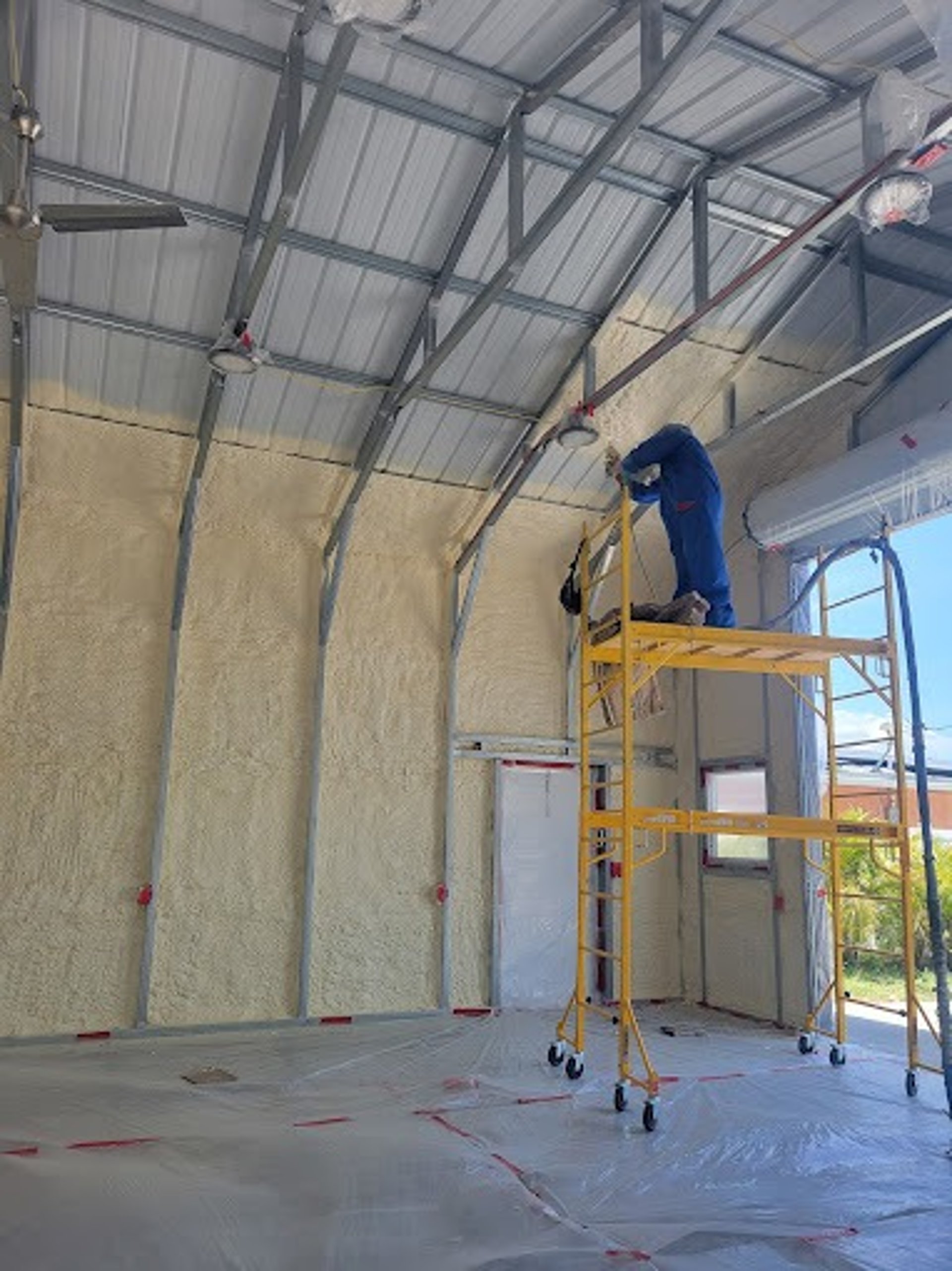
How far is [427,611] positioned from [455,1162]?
5.28 meters

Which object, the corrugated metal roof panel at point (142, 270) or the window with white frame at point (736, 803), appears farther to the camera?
the window with white frame at point (736, 803)

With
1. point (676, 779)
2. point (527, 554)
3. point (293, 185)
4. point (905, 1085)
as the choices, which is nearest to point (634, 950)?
point (676, 779)

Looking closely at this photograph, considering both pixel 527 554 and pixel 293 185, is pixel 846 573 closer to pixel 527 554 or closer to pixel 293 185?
pixel 527 554

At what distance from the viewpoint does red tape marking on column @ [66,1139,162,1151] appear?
4629mm

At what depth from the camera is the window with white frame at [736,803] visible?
8.86 m

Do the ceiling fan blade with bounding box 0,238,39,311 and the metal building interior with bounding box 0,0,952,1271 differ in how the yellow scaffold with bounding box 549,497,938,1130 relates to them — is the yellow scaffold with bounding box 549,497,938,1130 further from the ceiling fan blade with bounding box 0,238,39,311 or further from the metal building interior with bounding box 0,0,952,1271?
the ceiling fan blade with bounding box 0,238,39,311

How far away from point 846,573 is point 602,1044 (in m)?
4.28

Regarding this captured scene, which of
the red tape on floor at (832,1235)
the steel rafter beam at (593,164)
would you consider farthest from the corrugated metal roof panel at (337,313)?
the red tape on floor at (832,1235)

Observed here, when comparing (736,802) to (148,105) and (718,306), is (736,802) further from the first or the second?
(148,105)

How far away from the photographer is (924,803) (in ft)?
18.9

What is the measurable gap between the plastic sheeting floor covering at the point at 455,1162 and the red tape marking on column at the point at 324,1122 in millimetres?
32

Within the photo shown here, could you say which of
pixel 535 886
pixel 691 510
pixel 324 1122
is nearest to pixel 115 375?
pixel 691 510

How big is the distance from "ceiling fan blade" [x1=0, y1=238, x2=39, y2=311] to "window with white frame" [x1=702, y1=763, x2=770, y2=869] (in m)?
7.13

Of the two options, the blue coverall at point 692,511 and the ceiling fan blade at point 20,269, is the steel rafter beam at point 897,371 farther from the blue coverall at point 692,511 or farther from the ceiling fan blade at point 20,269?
the ceiling fan blade at point 20,269
